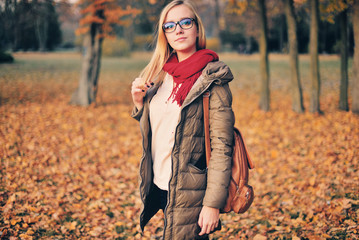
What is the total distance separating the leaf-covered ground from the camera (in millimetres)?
3953

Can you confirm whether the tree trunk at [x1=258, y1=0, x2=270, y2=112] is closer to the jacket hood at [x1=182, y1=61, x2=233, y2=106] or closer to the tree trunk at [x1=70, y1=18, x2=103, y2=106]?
the tree trunk at [x1=70, y1=18, x2=103, y2=106]

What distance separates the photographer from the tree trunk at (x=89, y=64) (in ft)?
36.1

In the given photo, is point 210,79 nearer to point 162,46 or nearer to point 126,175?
point 162,46

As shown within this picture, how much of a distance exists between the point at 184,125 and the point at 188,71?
362 mm

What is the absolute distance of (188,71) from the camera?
206 cm

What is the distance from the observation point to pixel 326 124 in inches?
311

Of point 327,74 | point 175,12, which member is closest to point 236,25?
point 327,74

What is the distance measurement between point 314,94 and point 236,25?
113 feet

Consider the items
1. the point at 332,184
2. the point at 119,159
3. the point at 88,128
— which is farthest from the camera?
the point at 88,128

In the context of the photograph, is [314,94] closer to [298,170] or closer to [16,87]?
[298,170]

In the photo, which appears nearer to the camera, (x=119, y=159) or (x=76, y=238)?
(x=76, y=238)

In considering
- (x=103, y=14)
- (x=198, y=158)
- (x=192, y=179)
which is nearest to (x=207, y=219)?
(x=192, y=179)

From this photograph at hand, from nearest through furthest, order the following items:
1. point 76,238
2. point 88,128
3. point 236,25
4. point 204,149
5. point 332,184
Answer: point 204,149 → point 76,238 → point 332,184 → point 88,128 → point 236,25

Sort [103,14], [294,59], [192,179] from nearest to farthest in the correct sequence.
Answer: [192,179], [294,59], [103,14]
